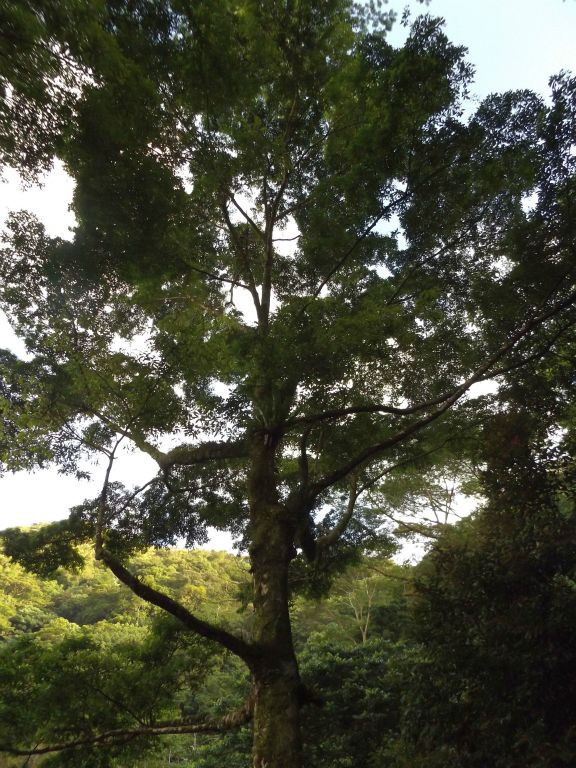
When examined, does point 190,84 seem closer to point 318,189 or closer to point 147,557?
point 318,189

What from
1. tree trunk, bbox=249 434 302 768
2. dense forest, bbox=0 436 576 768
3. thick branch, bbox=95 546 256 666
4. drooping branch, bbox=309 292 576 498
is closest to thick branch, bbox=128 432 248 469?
tree trunk, bbox=249 434 302 768

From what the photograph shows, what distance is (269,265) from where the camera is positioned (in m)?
7.05

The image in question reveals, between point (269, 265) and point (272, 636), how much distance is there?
5.32m

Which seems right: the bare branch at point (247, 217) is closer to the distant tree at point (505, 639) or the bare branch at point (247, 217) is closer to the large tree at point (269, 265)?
the large tree at point (269, 265)

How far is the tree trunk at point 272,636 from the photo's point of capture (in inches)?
135

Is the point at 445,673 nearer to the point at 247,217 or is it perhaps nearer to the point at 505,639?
the point at 505,639

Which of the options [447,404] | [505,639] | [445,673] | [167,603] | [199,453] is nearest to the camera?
[167,603]

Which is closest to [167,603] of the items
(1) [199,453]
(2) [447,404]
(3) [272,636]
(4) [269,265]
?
(3) [272,636]

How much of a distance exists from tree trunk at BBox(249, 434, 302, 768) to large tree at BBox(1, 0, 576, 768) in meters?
0.02

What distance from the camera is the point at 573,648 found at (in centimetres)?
395

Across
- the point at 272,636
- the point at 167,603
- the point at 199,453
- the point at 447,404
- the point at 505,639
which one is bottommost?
the point at 505,639

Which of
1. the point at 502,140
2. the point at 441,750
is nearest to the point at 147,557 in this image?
the point at 441,750

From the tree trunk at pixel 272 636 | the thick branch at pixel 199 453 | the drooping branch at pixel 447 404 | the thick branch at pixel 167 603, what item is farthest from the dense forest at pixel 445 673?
the thick branch at pixel 199 453

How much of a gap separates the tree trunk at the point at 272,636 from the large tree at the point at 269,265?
20 mm
